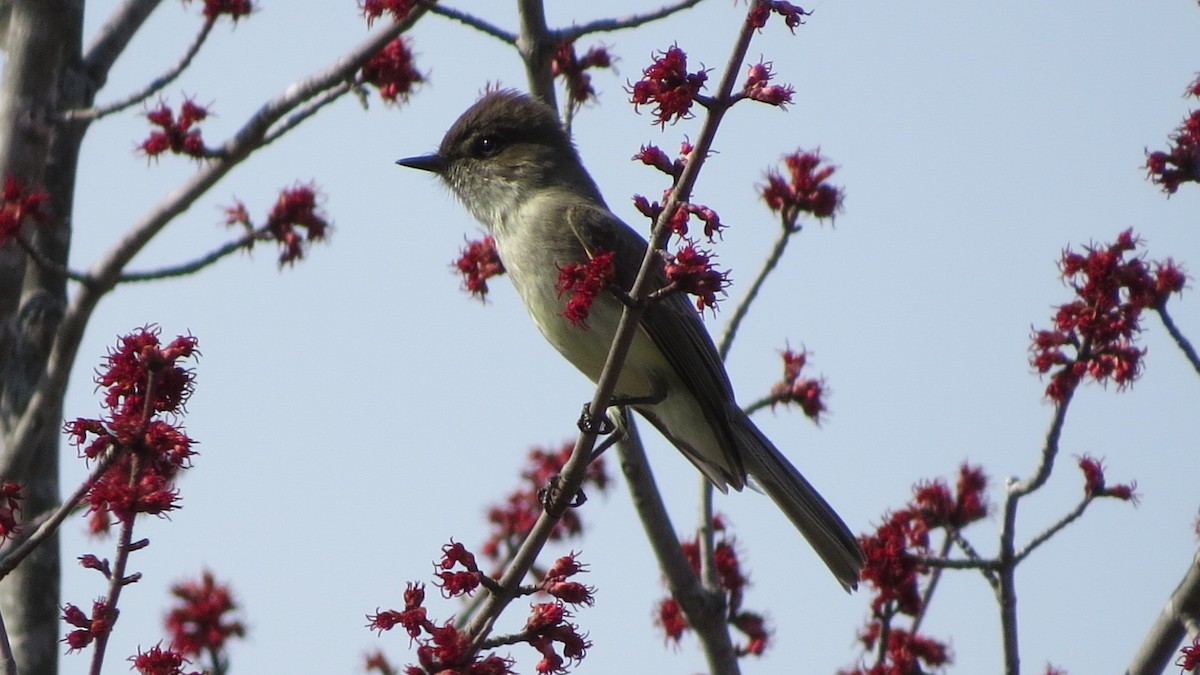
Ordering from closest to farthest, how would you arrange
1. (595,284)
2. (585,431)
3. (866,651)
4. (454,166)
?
(595,284)
(585,431)
(866,651)
(454,166)

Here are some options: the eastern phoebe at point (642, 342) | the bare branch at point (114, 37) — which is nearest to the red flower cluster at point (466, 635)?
the eastern phoebe at point (642, 342)

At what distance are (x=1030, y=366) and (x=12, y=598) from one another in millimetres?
3996

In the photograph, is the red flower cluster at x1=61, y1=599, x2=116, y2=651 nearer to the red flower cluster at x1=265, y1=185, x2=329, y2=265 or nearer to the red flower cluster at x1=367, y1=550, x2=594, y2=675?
the red flower cluster at x1=367, y1=550, x2=594, y2=675

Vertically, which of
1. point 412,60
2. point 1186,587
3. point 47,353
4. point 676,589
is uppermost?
point 412,60

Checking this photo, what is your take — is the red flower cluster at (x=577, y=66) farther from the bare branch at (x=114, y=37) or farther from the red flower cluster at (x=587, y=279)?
the red flower cluster at (x=587, y=279)

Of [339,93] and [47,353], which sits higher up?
[339,93]

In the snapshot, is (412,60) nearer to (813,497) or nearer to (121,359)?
(813,497)

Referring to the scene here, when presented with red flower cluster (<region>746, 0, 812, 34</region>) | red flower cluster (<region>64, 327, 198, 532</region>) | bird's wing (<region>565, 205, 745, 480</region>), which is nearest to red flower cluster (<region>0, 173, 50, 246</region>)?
bird's wing (<region>565, 205, 745, 480</region>)

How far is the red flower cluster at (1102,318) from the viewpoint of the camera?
5.89 m

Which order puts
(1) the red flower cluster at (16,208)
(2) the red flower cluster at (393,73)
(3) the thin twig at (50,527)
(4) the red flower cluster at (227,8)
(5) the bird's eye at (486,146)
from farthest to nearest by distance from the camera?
(5) the bird's eye at (486,146)
(2) the red flower cluster at (393,73)
(4) the red flower cluster at (227,8)
(1) the red flower cluster at (16,208)
(3) the thin twig at (50,527)

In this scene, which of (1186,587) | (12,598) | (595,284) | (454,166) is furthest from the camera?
(454,166)

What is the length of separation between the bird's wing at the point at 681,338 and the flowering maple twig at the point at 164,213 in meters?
1.11

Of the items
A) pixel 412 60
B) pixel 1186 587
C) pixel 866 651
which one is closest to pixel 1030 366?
pixel 1186 587

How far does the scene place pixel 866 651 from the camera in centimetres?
669
